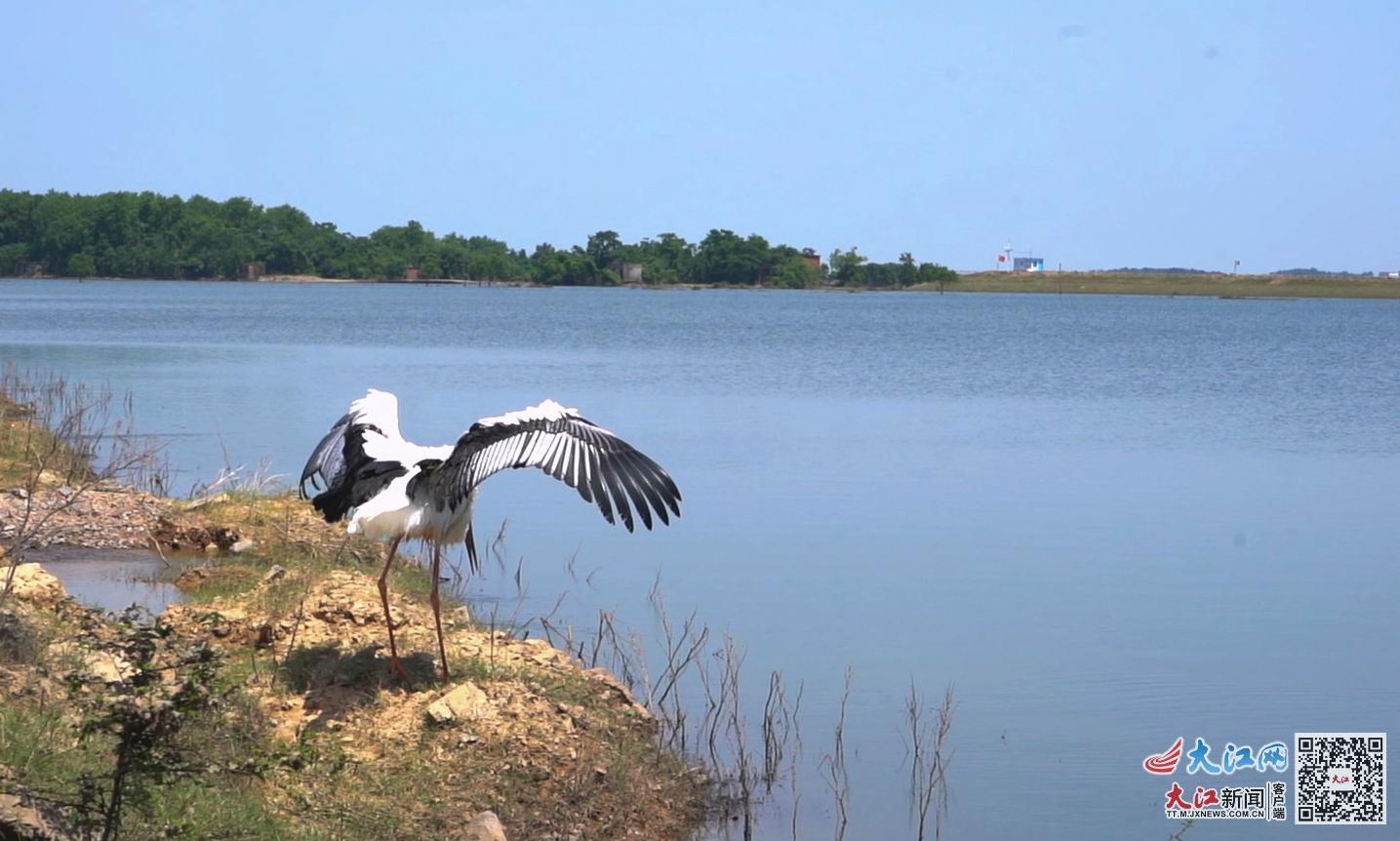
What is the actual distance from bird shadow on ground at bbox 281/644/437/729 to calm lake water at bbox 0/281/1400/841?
1966 mm

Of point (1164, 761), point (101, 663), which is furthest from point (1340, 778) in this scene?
point (101, 663)

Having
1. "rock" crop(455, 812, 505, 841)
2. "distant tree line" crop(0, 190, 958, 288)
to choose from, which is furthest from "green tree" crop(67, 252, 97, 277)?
"rock" crop(455, 812, 505, 841)

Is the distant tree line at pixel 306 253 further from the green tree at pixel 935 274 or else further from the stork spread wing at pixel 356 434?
the stork spread wing at pixel 356 434

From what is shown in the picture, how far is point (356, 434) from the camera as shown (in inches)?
367

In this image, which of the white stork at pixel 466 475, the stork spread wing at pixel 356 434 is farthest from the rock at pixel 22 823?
the stork spread wing at pixel 356 434

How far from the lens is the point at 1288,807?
31.2 ft

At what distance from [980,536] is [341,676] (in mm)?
9020

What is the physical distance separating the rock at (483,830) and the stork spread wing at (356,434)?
2.34 meters

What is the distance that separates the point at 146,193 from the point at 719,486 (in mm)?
152683

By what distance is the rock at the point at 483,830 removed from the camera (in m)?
7.25

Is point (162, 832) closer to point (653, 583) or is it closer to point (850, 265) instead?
point (653, 583)

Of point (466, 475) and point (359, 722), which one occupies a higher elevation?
point (466, 475)

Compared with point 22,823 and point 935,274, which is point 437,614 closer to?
point 22,823

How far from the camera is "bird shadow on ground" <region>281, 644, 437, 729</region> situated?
848 centimetres
